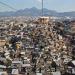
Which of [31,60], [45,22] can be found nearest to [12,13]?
[45,22]

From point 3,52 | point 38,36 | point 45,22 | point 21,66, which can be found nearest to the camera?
point 21,66

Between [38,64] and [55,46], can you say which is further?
[55,46]

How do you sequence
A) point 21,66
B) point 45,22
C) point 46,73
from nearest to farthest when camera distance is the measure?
point 46,73, point 21,66, point 45,22

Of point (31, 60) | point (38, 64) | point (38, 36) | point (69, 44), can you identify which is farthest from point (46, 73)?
point (38, 36)

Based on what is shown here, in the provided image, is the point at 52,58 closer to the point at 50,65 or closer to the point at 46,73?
the point at 50,65

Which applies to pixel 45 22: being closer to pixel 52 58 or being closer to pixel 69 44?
pixel 69 44

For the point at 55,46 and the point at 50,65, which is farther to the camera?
the point at 55,46

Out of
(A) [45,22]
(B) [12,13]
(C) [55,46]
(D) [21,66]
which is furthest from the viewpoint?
(B) [12,13]

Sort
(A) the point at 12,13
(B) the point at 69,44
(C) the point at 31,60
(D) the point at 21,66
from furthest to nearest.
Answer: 1. (A) the point at 12,13
2. (B) the point at 69,44
3. (C) the point at 31,60
4. (D) the point at 21,66
